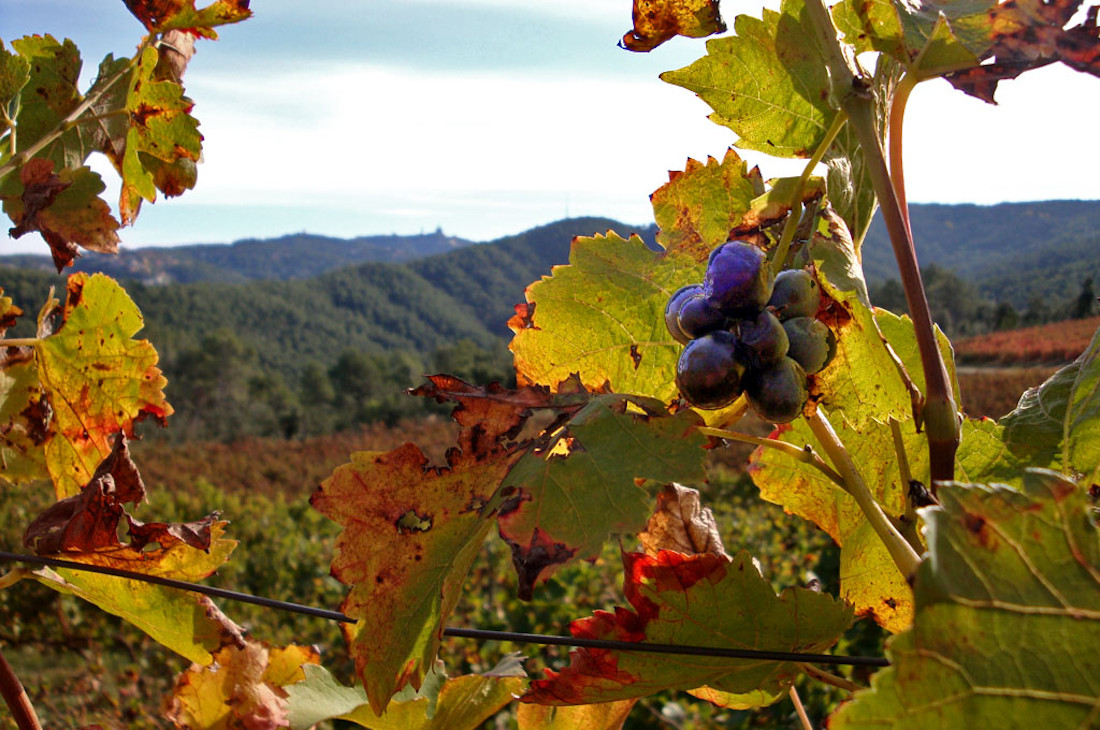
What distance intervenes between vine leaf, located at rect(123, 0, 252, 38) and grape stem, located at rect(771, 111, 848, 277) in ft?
3.75

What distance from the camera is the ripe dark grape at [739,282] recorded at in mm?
803

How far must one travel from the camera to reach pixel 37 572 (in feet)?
4.00

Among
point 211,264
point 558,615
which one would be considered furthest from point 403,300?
point 558,615

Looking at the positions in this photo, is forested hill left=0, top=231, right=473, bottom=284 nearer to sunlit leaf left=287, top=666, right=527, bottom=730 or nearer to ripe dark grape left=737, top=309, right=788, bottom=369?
sunlit leaf left=287, top=666, right=527, bottom=730

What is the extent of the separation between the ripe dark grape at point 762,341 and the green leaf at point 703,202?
12.2 inches

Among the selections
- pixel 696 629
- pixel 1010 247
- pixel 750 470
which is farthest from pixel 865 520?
pixel 1010 247

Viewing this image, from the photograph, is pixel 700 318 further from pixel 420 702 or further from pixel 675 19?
pixel 420 702

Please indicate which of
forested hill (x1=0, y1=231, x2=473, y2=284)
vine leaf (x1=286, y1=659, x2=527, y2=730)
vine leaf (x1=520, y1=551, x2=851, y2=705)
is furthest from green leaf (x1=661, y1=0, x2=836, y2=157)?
forested hill (x1=0, y1=231, x2=473, y2=284)

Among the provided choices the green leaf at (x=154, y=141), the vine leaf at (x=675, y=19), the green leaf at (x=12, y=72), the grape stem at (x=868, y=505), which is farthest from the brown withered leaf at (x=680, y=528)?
the green leaf at (x=12, y=72)

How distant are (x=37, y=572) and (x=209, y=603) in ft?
0.79

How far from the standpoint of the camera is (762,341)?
2.61 feet

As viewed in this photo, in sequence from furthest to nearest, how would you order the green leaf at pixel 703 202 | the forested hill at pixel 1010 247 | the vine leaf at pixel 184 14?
the forested hill at pixel 1010 247 → the vine leaf at pixel 184 14 → the green leaf at pixel 703 202

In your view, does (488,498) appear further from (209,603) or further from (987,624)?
(209,603)

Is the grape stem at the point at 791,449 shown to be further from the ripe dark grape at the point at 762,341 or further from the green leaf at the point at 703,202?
the green leaf at the point at 703,202
